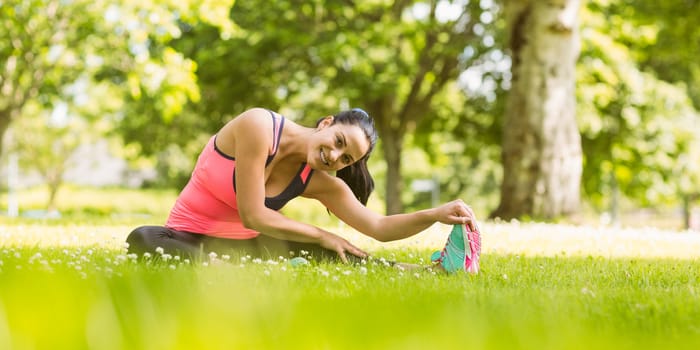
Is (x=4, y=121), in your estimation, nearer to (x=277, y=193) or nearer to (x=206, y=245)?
(x=206, y=245)

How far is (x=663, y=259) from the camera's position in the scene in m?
6.85

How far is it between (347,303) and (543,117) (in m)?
11.5

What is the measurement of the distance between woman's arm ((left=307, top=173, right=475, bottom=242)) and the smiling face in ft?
1.82

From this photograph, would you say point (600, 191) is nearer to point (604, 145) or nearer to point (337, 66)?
point (604, 145)

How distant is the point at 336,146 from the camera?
17.7 ft

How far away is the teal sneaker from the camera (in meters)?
5.39

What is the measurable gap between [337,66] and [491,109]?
21.6 ft

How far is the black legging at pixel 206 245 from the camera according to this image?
5664 millimetres

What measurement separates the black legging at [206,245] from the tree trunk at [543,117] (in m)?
8.55

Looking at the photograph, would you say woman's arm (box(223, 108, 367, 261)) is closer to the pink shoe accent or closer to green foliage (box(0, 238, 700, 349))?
green foliage (box(0, 238, 700, 349))

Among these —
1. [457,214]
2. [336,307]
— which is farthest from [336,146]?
[336,307]

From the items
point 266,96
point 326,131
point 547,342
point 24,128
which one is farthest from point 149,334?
point 24,128

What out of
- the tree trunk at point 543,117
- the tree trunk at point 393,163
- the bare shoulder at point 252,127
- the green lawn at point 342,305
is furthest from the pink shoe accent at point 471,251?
the tree trunk at point 393,163

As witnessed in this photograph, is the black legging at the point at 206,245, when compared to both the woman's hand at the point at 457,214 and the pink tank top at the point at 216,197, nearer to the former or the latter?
the pink tank top at the point at 216,197
